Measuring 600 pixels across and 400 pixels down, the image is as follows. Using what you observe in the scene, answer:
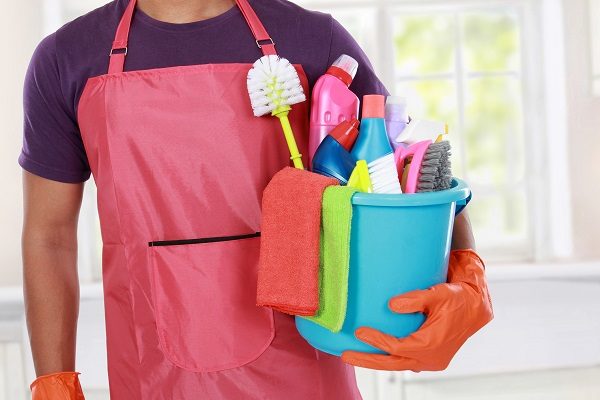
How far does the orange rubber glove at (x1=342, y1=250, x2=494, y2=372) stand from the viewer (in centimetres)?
95

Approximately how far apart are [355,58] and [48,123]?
0.49 metres

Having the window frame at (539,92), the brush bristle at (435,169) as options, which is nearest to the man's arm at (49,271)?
the brush bristle at (435,169)

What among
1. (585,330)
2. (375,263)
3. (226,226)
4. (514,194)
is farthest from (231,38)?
(514,194)

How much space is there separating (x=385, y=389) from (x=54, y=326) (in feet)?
4.87

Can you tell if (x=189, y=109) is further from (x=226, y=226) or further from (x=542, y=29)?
(x=542, y=29)

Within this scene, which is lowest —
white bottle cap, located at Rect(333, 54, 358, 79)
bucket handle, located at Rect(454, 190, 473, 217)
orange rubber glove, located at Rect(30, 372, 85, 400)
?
orange rubber glove, located at Rect(30, 372, 85, 400)

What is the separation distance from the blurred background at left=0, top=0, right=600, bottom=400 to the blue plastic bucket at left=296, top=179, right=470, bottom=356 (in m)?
1.58

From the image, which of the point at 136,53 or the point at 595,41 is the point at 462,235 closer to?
the point at 136,53

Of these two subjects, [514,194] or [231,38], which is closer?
[231,38]

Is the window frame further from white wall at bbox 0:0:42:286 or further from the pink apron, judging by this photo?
the pink apron

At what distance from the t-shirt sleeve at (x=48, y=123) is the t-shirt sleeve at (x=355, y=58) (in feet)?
1.39

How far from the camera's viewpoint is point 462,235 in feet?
4.01

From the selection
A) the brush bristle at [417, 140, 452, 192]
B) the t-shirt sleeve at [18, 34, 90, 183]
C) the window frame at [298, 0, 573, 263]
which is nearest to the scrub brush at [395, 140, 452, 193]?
the brush bristle at [417, 140, 452, 192]

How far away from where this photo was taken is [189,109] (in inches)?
44.6
